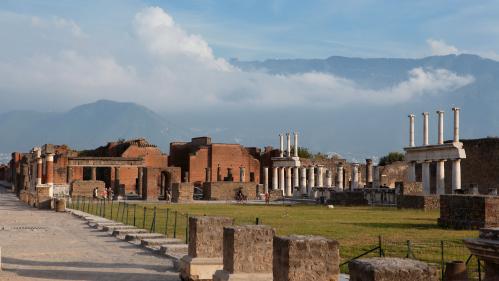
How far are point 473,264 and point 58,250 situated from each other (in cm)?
888

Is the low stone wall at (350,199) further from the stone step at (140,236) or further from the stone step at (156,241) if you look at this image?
the stone step at (156,241)

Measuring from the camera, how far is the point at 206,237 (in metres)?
11.4

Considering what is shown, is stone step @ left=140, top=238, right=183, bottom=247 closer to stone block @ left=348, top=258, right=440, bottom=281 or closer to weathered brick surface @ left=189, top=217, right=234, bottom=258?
weathered brick surface @ left=189, top=217, right=234, bottom=258

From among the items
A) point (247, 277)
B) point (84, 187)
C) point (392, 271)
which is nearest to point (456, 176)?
point (84, 187)

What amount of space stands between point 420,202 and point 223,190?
22787 millimetres

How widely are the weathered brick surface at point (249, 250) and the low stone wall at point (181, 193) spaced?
4052cm

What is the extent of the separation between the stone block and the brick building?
217 feet

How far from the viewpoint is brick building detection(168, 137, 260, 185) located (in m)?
73.4

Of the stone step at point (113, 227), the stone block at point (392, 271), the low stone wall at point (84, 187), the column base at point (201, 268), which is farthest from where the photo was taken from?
the low stone wall at point (84, 187)

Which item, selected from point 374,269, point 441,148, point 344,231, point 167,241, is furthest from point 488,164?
point 374,269

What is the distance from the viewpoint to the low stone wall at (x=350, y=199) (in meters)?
46.5

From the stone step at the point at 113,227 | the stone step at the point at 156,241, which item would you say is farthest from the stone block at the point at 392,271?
the stone step at the point at 113,227

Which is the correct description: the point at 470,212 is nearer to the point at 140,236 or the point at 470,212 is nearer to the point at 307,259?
the point at 140,236

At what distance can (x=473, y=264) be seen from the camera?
12750 millimetres
